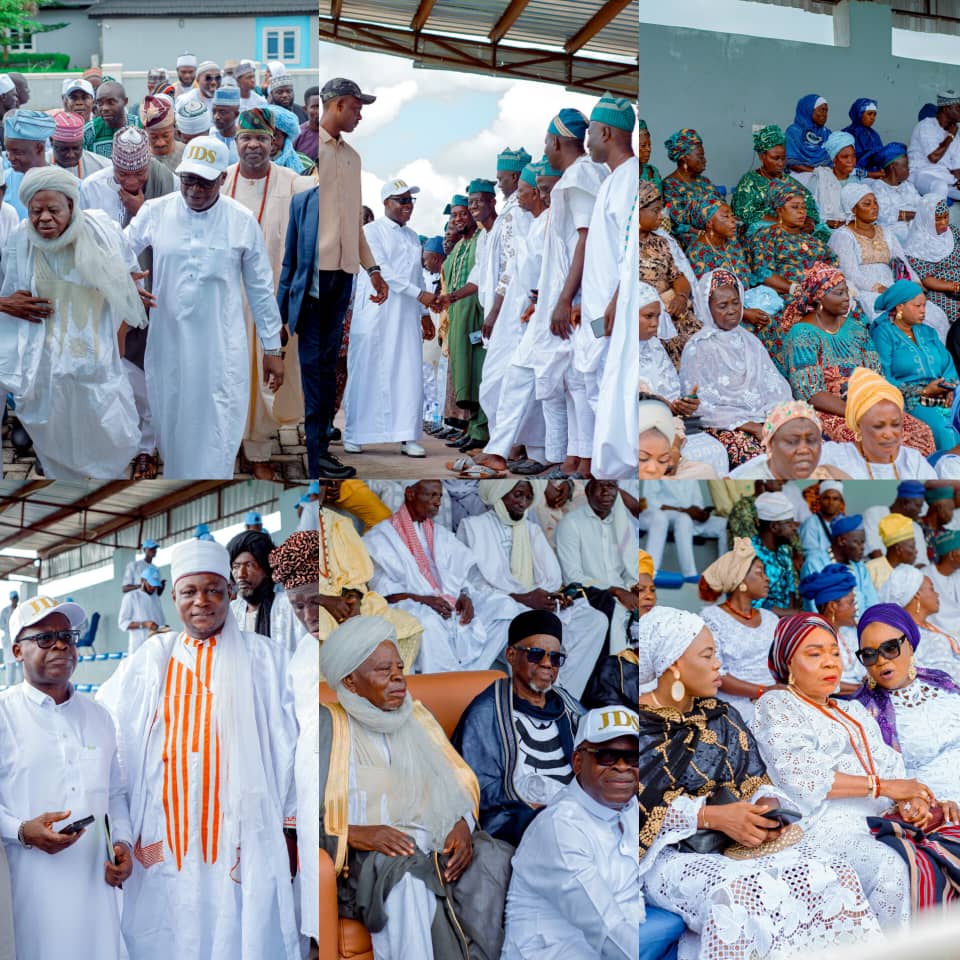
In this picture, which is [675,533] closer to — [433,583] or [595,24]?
[433,583]

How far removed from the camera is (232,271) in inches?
166

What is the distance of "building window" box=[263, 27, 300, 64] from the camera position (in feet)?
13.9

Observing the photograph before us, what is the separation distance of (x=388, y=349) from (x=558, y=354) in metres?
0.66

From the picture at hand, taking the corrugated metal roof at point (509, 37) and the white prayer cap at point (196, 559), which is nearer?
the white prayer cap at point (196, 559)

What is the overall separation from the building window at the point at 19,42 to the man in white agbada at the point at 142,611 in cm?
187

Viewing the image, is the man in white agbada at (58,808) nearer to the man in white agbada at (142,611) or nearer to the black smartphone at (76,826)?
the black smartphone at (76,826)

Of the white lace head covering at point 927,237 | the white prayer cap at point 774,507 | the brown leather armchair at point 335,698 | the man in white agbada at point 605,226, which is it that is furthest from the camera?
the white lace head covering at point 927,237

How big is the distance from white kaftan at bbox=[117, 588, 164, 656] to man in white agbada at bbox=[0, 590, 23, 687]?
347 mm

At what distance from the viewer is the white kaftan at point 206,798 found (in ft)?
13.0

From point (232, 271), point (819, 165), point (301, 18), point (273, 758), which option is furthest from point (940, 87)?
point (273, 758)

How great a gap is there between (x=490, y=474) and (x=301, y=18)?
70.8 inches

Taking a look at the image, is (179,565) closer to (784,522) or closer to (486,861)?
(486,861)

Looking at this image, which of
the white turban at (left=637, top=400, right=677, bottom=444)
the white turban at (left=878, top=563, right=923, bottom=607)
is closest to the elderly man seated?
the white turban at (left=637, top=400, right=677, bottom=444)

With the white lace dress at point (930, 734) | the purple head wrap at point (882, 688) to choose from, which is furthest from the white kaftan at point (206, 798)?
the white lace dress at point (930, 734)
